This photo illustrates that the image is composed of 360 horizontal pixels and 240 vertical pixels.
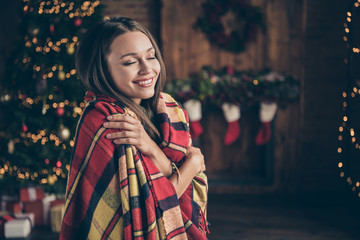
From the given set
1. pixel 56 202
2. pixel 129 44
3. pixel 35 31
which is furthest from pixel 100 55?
pixel 56 202

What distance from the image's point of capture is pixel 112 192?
45.5 inches

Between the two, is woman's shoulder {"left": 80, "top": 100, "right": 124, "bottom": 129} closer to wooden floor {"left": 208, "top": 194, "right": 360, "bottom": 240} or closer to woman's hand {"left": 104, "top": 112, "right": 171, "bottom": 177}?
woman's hand {"left": 104, "top": 112, "right": 171, "bottom": 177}

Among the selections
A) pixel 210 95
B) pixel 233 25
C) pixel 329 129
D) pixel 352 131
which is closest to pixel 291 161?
pixel 329 129

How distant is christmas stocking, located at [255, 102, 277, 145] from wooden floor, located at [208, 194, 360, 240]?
58 cm

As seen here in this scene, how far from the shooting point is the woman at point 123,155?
115cm

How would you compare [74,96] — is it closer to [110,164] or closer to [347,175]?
[110,164]

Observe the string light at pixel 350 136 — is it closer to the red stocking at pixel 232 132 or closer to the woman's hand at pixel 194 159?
the red stocking at pixel 232 132

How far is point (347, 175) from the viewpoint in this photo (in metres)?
3.82

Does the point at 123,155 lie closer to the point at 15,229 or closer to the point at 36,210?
the point at 15,229

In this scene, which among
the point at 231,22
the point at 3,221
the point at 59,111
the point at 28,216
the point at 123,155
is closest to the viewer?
the point at 123,155

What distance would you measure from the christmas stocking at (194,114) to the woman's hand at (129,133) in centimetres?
277

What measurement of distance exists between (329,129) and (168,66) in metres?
1.76

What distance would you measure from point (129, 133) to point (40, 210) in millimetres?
2424

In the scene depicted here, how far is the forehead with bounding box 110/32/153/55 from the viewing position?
120 cm
